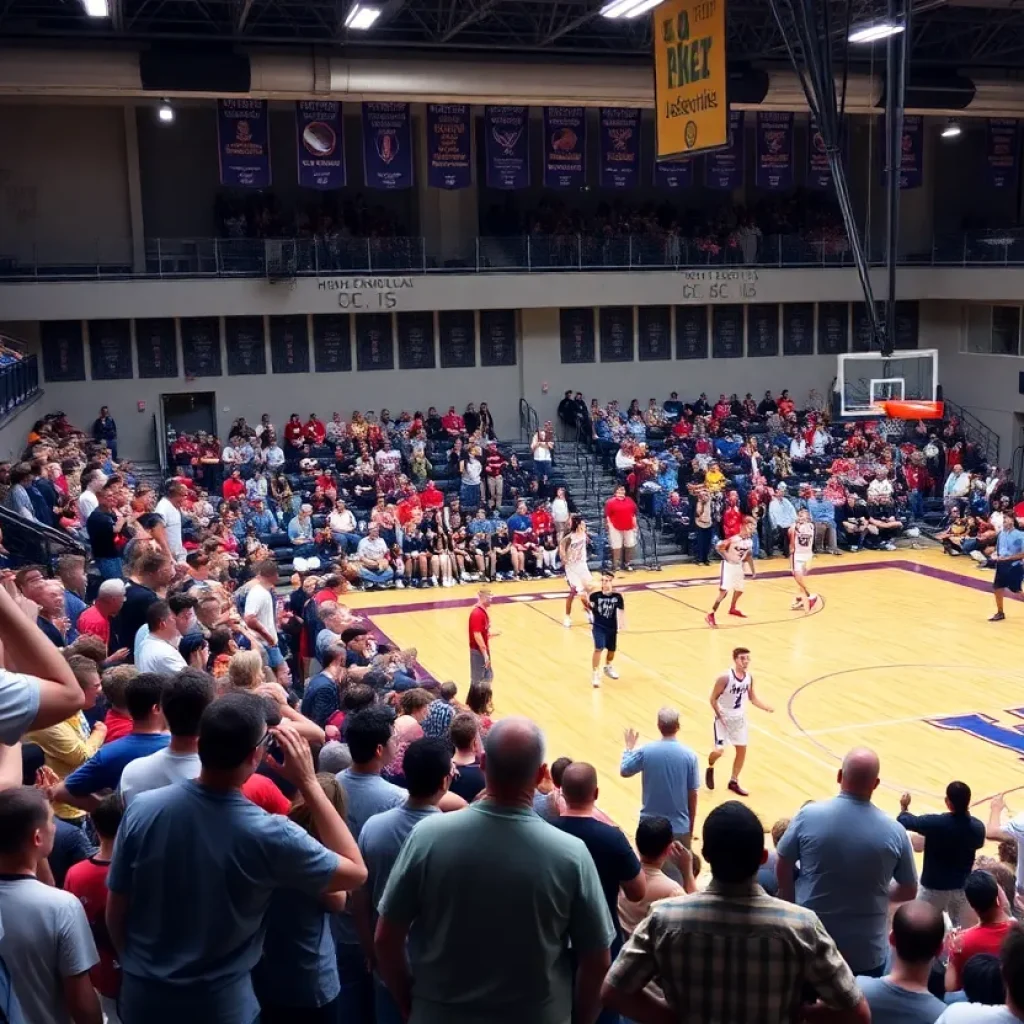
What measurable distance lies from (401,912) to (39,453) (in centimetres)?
1543

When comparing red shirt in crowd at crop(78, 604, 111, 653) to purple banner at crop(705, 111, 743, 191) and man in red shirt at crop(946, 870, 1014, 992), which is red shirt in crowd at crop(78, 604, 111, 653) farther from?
purple banner at crop(705, 111, 743, 191)

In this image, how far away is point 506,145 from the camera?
2777 cm

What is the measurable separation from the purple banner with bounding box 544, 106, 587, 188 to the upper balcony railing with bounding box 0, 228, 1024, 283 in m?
1.65

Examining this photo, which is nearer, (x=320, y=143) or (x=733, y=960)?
(x=733, y=960)

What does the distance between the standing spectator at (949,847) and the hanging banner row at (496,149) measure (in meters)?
19.6

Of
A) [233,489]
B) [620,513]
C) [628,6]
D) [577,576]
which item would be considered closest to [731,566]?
[577,576]

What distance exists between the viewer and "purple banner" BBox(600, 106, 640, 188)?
2830cm

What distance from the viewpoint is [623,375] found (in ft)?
104

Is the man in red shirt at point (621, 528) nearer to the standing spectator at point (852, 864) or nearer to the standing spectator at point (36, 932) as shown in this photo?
the standing spectator at point (852, 864)

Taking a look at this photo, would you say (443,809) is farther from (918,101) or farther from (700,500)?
(918,101)

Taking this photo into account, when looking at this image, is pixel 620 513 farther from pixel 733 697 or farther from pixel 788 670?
pixel 733 697

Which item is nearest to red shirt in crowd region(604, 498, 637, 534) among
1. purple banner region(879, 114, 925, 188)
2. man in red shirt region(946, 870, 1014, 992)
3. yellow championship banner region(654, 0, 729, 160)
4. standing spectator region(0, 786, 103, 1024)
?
yellow championship banner region(654, 0, 729, 160)

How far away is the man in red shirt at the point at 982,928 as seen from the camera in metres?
5.53

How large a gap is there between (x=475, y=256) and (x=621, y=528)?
8.73 metres
